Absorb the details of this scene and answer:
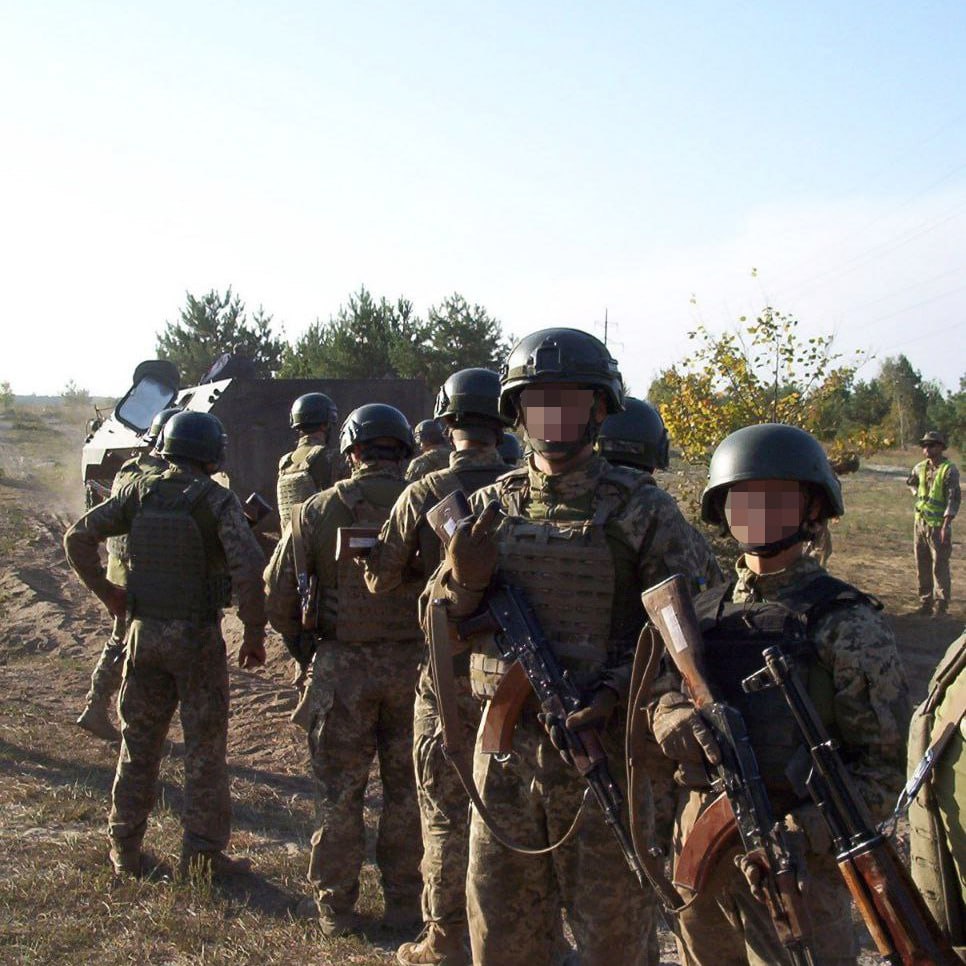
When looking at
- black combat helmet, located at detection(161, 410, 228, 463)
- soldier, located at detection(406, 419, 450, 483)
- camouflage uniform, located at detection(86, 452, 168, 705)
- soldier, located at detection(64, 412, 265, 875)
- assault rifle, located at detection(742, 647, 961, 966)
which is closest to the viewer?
assault rifle, located at detection(742, 647, 961, 966)

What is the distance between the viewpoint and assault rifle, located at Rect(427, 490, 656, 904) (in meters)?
2.97

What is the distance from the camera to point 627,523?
3281 millimetres

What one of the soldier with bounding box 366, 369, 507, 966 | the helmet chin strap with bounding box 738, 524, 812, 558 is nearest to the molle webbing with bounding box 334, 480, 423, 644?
the soldier with bounding box 366, 369, 507, 966

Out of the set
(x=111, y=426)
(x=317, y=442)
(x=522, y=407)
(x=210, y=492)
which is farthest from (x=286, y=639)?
(x=111, y=426)

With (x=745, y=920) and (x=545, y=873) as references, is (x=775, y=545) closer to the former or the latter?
(x=745, y=920)

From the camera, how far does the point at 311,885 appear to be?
4.95m

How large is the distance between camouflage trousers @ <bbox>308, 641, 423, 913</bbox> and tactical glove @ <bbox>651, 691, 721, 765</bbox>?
89.5 inches

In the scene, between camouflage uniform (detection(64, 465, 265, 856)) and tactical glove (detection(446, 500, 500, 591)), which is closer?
tactical glove (detection(446, 500, 500, 591))

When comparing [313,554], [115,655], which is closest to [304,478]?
[115,655]

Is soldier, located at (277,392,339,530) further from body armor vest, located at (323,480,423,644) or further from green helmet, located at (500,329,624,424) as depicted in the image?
green helmet, located at (500,329,624,424)

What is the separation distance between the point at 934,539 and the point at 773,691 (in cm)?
998

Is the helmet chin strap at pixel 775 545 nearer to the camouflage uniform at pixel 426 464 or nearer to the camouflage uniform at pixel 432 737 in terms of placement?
the camouflage uniform at pixel 432 737

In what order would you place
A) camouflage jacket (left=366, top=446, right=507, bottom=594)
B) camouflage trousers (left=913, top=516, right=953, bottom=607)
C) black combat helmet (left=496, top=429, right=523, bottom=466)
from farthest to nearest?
camouflage trousers (left=913, top=516, right=953, bottom=607) < black combat helmet (left=496, top=429, right=523, bottom=466) < camouflage jacket (left=366, top=446, right=507, bottom=594)

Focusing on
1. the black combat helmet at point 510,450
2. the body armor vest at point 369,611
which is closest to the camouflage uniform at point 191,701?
the body armor vest at point 369,611
